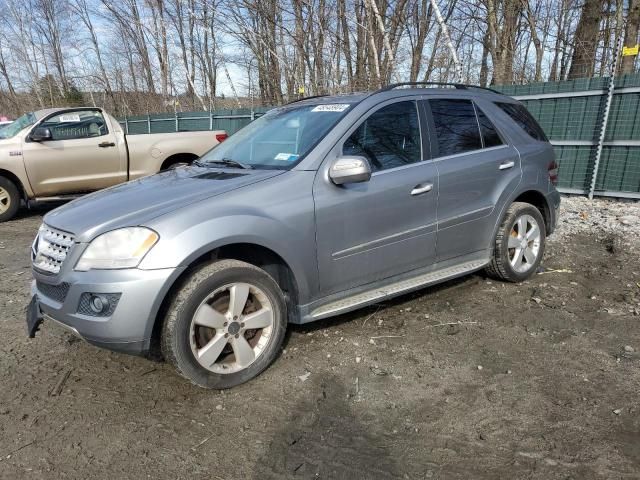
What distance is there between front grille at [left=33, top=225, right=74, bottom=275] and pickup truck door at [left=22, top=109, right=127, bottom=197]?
559cm

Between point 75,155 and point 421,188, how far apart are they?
665cm

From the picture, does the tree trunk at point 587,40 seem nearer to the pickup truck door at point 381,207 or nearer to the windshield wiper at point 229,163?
the pickup truck door at point 381,207

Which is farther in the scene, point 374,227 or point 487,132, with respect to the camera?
point 487,132

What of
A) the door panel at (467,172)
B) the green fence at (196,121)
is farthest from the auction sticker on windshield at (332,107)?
the green fence at (196,121)

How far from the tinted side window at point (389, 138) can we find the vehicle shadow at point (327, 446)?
5.37 feet

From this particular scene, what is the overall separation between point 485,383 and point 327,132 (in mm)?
1922

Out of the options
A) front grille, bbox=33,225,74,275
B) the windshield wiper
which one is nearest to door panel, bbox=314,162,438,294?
the windshield wiper

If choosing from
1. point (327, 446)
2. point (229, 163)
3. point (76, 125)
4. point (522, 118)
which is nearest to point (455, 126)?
point (522, 118)

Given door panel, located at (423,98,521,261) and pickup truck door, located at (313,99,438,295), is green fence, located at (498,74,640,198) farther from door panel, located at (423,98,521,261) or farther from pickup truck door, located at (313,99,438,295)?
pickup truck door, located at (313,99,438,295)

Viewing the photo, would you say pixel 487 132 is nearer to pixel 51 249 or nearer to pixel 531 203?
pixel 531 203

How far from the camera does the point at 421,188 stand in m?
3.50

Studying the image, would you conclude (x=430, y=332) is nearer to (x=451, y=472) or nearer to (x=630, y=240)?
(x=451, y=472)

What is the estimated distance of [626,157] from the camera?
7.87 metres

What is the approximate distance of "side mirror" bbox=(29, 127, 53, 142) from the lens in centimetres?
754
